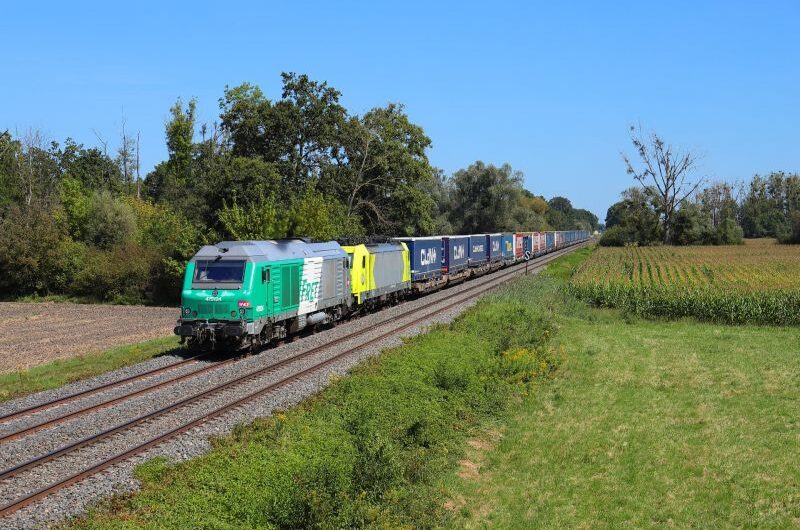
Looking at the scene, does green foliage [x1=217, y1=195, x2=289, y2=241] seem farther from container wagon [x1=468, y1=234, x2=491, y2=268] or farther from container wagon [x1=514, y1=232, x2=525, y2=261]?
container wagon [x1=514, y1=232, x2=525, y2=261]

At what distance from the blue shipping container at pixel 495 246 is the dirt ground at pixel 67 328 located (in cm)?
2541

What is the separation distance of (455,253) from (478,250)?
21.8ft

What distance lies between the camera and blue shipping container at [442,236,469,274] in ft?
152

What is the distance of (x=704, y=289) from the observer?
4362 cm

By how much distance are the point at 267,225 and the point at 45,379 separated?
70.5ft

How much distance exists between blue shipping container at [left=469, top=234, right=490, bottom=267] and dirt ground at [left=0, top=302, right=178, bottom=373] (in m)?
21.3

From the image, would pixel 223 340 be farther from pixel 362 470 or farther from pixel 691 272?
pixel 691 272

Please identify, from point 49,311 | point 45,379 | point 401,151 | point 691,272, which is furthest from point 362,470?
point 691,272

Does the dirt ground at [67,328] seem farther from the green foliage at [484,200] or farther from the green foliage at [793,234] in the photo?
the green foliage at [793,234]

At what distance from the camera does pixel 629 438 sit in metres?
17.2

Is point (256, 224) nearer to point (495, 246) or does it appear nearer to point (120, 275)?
point (120, 275)

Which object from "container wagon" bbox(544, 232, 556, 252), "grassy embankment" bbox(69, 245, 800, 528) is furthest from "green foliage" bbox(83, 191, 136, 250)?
"container wagon" bbox(544, 232, 556, 252)

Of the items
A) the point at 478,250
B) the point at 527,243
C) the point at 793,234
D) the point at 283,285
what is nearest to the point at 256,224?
the point at 283,285

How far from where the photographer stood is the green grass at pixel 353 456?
10.2 metres
